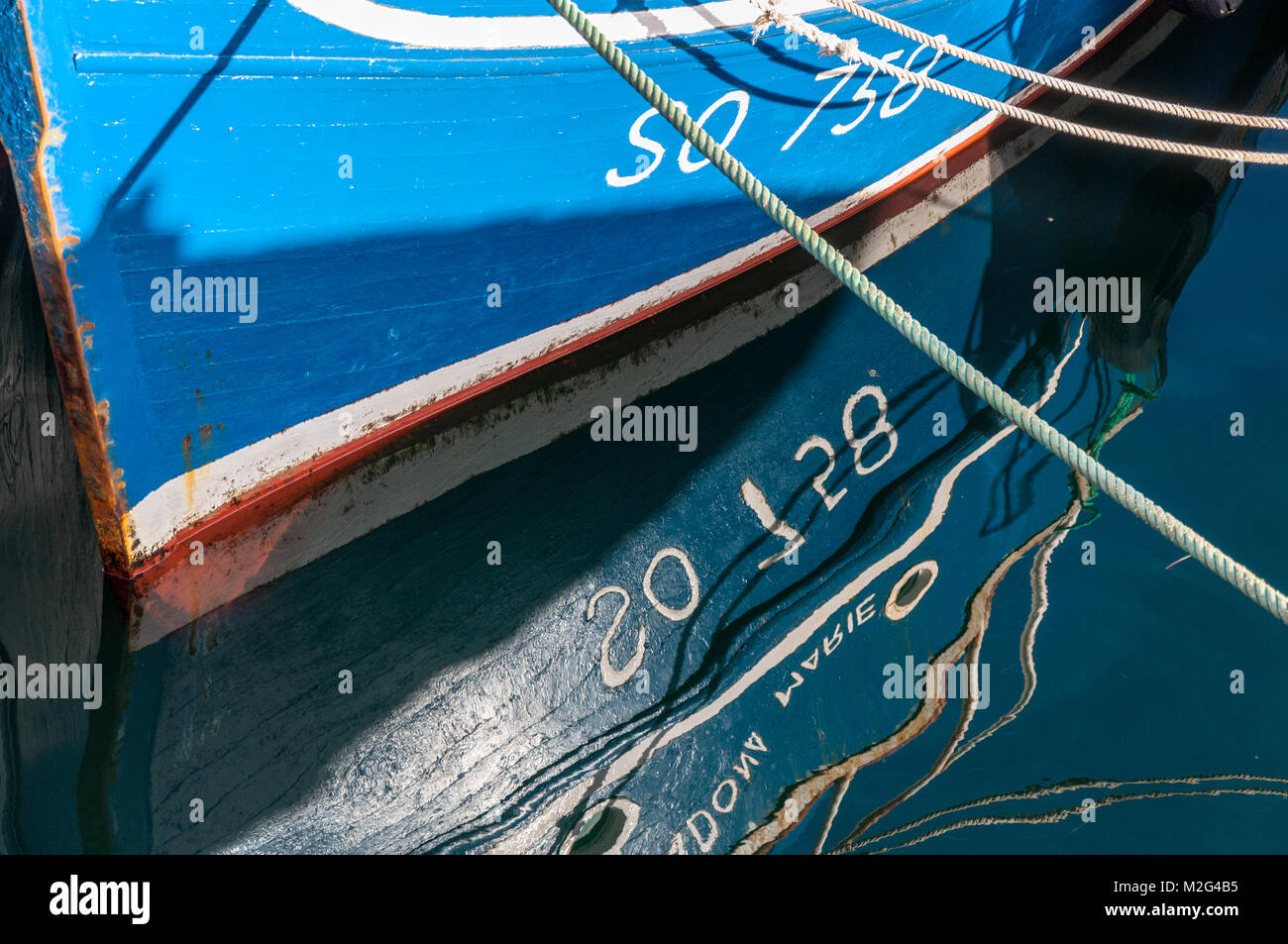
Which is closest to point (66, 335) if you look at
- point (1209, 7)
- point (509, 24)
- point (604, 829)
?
point (509, 24)

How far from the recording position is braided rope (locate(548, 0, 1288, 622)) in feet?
8.13

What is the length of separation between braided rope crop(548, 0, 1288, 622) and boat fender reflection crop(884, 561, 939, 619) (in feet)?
4.58

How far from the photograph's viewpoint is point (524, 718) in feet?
11.5

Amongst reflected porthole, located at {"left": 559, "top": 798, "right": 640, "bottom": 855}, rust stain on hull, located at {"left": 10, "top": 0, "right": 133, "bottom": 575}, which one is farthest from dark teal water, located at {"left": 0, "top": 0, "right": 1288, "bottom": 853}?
rust stain on hull, located at {"left": 10, "top": 0, "right": 133, "bottom": 575}

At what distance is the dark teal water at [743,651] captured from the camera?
3.24m

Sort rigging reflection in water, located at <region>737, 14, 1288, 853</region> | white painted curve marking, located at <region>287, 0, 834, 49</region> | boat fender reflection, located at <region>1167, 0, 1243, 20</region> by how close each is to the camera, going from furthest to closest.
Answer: boat fender reflection, located at <region>1167, 0, 1243, 20</region>
rigging reflection in water, located at <region>737, 14, 1288, 853</region>
white painted curve marking, located at <region>287, 0, 834, 49</region>

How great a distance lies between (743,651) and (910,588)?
0.74m

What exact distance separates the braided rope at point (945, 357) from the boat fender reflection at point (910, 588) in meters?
1.40

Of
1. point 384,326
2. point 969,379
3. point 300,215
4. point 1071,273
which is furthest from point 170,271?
point 1071,273

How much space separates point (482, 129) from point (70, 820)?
8.10ft

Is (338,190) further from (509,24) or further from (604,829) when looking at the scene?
(604,829)

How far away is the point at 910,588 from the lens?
13.2 ft

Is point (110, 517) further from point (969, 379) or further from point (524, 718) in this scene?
point (969, 379)

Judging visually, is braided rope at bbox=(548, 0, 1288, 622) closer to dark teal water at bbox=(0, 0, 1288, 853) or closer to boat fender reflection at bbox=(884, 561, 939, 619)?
dark teal water at bbox=(0, 0, 1288, 853)
